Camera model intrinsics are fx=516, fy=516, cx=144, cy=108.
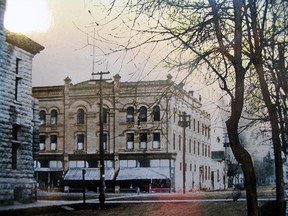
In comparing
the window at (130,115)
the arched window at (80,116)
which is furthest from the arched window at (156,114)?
the arched window at (80,116)

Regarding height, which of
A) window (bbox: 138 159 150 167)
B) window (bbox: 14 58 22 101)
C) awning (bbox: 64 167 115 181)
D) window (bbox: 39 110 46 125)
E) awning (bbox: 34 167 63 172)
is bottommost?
awning (bbox: 64 167 115 181)

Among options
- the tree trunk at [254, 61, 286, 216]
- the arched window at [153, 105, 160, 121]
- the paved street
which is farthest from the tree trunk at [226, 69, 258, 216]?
the paved street

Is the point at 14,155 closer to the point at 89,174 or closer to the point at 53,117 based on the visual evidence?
the point at 53,117

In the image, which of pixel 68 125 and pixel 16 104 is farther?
pixel 68 125

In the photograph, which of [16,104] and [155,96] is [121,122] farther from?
[16,104]

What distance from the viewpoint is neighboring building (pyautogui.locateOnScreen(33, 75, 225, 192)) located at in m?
9.51

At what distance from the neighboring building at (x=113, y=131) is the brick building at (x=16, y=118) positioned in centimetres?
63

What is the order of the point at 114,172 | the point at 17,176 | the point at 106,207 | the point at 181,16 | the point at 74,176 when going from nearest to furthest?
1. the point at 17,176
2. the point at 181,16
3. the point at 74,176
4. the point at 114,172
5. the point at 106,207

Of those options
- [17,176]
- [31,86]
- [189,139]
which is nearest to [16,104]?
[31,86]

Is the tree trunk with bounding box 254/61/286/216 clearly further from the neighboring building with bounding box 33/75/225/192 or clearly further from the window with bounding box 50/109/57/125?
the window with bounding box 50/109/57/125

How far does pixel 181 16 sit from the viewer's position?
925 centimetres

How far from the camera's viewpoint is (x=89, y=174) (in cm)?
1034

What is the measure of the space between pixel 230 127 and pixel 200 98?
2.37 metres

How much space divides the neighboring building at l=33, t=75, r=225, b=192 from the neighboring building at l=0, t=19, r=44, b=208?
2.09 ft
